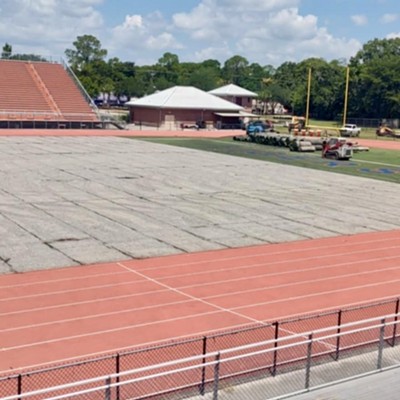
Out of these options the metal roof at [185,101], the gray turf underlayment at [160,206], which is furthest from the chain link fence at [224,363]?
the metal roof at [185,101]

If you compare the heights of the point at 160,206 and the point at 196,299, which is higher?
the point at 160,206

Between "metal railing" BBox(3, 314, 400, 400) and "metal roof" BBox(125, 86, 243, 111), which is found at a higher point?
"metal roof" BBox(125, 86, 243, 111)

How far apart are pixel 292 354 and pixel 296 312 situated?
4.40 metres

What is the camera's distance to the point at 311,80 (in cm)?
13525

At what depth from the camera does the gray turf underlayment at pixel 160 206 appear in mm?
23438

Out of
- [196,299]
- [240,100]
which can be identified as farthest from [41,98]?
[196,299]

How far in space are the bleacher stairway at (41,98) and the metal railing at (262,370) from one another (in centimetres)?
7079

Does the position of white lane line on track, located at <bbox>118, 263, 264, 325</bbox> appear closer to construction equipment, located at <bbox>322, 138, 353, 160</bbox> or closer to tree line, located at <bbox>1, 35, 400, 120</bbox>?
construction equipment, located at <bbox>322, 138, 353, 160</bbox>

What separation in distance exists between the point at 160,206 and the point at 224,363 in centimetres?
1933

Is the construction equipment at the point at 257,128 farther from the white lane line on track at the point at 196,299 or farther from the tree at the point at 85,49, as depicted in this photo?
the tree at the point at 85,49

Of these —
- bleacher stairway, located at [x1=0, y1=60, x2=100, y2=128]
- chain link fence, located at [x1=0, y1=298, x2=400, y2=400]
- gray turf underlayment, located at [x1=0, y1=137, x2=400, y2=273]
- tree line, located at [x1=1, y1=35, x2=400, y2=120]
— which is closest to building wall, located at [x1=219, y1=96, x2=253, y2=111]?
tree line, located at [x1=1, y1=35, x2=400, y2=120]

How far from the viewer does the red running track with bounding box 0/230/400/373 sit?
14.8 metres

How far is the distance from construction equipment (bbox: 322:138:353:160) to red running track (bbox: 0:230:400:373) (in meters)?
32.3

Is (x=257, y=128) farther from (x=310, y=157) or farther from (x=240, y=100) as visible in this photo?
(x=240, y=100)
